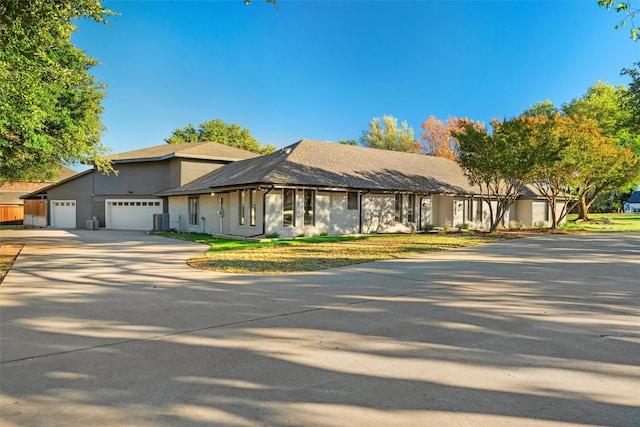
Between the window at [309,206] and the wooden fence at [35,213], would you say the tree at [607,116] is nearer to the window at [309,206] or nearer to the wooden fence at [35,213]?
the window at [309,206]

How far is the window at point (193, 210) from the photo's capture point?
24328 millimetres

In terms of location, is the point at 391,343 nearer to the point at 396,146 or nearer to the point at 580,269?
the point at 580,269

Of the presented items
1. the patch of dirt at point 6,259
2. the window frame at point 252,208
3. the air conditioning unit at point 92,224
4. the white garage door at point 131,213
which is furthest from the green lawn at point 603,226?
the air conditioning unit at point 92,224

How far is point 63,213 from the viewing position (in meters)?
31.2

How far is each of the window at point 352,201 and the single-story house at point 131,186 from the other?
1143cm

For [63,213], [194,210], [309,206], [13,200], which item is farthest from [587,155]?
[13,200]

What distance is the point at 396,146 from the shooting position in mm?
44844

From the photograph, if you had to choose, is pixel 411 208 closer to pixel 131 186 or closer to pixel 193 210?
pixel 193 210

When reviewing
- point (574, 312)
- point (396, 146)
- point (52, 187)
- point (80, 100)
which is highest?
point (396, 146)

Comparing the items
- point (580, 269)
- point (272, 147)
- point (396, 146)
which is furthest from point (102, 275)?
point (272, 147)

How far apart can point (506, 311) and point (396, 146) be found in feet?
133

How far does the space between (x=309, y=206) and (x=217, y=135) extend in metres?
34.6

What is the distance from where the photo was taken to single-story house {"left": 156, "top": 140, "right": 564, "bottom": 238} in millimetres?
18812

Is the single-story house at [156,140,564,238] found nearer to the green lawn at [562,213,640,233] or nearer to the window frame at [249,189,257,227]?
the window frame at [249,189,257,227]
